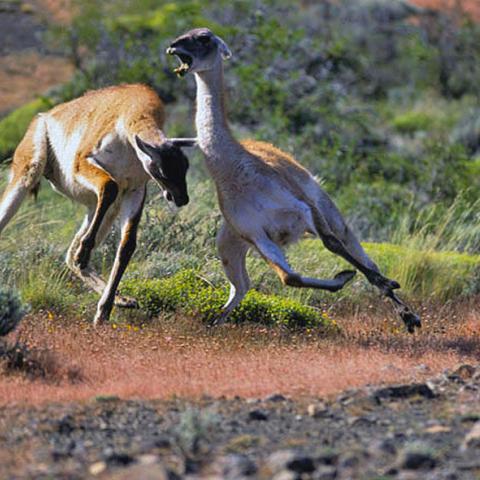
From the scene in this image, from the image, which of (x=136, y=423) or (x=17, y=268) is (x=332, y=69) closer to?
(x=17, y=268)

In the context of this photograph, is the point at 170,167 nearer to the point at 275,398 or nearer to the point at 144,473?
the point at 275,398

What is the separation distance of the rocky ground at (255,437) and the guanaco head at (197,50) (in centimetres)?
343

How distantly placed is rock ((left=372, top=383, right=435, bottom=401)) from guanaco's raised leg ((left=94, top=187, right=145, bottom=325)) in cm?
386

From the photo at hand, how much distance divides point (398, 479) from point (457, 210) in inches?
502

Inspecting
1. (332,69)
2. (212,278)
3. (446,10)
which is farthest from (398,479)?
(446,10)

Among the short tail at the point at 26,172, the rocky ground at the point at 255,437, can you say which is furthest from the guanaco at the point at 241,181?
the short tail at the point at 26,172

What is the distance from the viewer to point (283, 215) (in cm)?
1091

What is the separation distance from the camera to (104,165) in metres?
12.2

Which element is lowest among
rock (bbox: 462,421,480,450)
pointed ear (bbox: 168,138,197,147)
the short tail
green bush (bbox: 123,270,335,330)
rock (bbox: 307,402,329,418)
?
green bush (bbox: 123,270,335,330)

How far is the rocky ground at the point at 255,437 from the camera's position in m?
6.88

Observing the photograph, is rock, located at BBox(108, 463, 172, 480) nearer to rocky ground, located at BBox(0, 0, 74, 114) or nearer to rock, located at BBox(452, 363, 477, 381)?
rock, located at BBox(452, 363, 477, 381)

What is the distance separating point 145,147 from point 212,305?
72.3 inches

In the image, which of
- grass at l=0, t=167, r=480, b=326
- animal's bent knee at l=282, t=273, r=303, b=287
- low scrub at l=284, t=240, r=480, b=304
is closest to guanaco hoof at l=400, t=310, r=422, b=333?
grass at l=0, t=167, r=480, b=326

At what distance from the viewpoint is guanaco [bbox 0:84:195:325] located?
11.5 m
